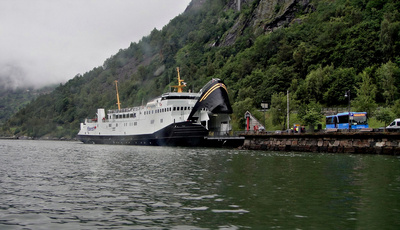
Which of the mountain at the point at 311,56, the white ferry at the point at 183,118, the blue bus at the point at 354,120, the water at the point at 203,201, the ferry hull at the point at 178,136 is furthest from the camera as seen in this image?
the mountain at the point at 311,56

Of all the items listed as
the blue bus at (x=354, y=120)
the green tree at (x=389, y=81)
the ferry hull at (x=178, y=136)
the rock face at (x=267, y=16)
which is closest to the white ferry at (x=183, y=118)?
the ferry hull at (x=178, y=136)

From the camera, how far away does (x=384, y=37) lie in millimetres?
90750

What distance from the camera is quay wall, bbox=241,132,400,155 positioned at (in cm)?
3858

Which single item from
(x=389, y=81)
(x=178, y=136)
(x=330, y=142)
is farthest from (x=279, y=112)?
(x=330, y=142)

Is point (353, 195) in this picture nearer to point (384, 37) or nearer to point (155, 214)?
point (155, 214)

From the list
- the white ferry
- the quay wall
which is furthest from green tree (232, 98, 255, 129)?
the quay wall

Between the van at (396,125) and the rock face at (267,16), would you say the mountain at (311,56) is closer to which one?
the rock face at (267,16)

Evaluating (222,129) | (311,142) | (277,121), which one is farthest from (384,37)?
(311,142)

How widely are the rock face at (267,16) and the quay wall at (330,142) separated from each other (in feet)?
347

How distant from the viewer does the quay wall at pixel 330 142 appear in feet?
127

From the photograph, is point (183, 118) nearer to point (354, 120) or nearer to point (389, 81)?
point (354, 120)

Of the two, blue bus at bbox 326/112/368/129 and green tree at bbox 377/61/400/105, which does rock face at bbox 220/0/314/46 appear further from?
blue bus at bbox 326/112/368/129

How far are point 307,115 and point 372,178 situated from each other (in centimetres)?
4504

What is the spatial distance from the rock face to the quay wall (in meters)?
106
